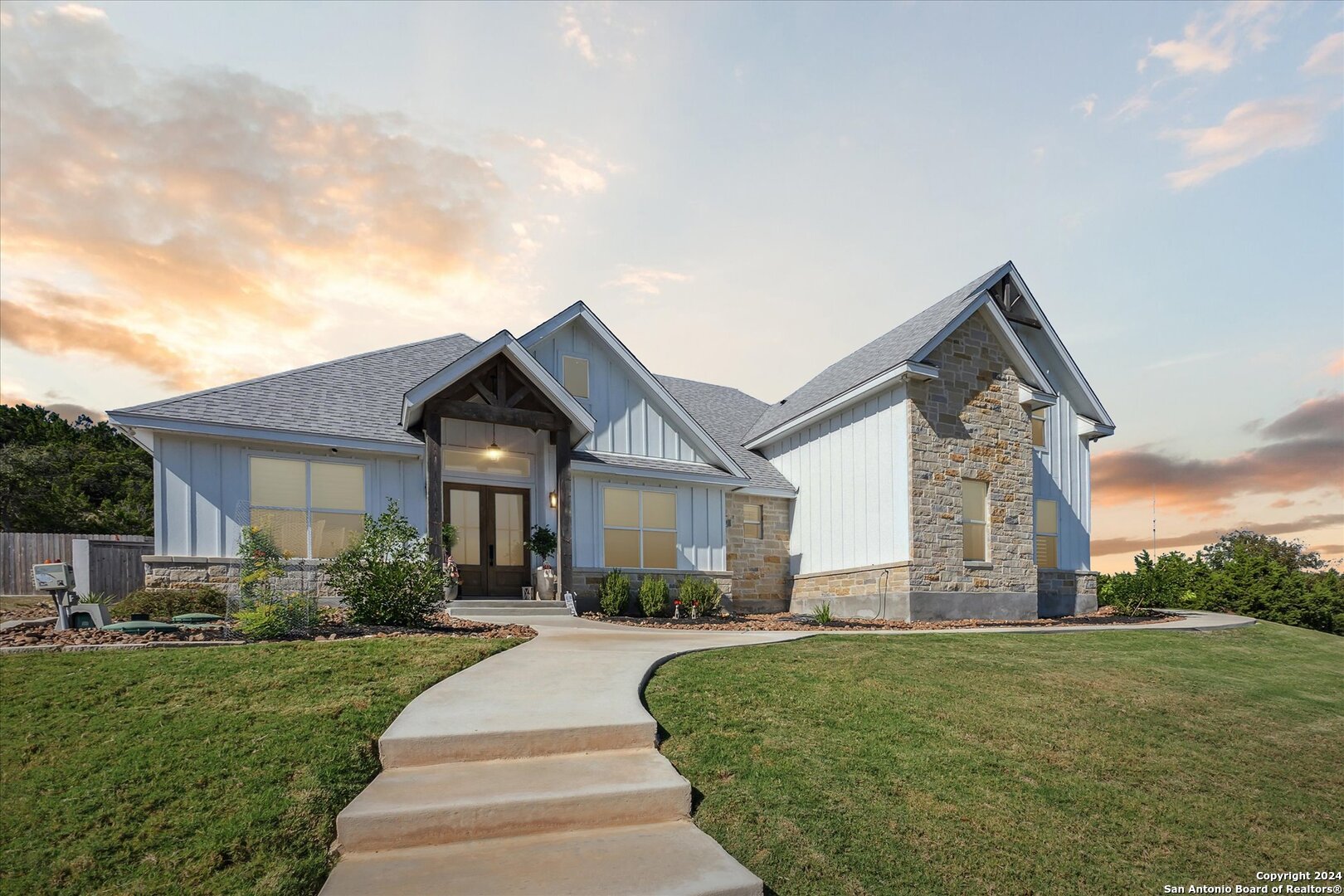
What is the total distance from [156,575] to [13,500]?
31483 millimetres

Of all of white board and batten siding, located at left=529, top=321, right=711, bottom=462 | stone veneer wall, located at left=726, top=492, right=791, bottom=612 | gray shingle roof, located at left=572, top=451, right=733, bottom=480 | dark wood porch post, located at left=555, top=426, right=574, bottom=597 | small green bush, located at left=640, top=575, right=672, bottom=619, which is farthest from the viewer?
stone veneer wall, located at left=726, top=492, right=791, bottom=612

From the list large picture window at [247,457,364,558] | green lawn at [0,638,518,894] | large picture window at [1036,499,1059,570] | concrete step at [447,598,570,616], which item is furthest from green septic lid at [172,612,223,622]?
large picture window at [1036,499,1059,570]

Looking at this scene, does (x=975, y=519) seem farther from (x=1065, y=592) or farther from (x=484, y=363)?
(x=484, y=363)

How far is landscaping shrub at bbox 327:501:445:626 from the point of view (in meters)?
11.8

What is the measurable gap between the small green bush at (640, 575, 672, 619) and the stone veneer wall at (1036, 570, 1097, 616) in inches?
428

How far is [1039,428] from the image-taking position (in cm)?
2291

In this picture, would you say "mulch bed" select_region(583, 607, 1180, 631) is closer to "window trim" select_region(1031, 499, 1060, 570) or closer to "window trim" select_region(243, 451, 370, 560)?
"window trim" select_region(1031, 499, 1060, 570)

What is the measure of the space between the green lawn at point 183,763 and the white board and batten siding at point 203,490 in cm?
635

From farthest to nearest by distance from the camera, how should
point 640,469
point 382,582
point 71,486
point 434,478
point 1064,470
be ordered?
point 71,486, point 1064,470, point 640,469, point 434,478, point 382,582

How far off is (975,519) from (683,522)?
692 cm

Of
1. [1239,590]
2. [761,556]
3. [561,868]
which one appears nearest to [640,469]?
[761,556]

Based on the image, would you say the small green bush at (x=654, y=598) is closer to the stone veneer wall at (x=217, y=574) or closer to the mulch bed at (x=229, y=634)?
the mulch bed at (x=229, y=634)

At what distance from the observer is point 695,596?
18094mm

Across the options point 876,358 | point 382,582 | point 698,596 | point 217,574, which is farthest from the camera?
point 876,358
